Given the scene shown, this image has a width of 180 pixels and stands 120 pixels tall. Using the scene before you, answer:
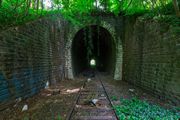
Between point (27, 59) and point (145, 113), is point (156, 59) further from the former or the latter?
point (27, 59)

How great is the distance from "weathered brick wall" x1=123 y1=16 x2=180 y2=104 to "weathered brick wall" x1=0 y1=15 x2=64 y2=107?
13.9 ft

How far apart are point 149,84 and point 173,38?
2.47 meters

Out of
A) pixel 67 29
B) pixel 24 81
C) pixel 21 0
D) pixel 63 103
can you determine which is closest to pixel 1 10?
pixel 21 0

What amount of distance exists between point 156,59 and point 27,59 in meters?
4.38

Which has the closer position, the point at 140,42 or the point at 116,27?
the point at 140,42

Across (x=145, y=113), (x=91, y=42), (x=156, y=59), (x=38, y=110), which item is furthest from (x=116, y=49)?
(x=38, y=110)

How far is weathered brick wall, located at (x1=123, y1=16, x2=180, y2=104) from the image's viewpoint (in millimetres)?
5340

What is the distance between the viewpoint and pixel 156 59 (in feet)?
21.9

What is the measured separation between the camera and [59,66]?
11.2 metres

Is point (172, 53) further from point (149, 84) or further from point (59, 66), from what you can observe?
point (59, 66)

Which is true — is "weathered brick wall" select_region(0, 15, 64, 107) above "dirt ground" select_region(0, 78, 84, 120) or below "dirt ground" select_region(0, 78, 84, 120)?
above

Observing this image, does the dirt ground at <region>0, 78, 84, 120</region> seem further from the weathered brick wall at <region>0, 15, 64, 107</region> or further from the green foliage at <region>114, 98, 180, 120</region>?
the green foliage at <region>114, 98, 180, 120</region>

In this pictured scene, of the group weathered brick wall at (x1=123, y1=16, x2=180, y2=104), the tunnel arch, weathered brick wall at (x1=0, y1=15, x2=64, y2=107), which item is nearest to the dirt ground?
weathered brick wall at (x1=0, y1=15, x2=64, y2=107)

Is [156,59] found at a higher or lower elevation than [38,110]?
higher
